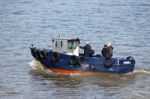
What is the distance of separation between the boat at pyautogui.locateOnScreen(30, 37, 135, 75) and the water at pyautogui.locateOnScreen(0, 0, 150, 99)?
418mm

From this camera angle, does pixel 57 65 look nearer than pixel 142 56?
Yes

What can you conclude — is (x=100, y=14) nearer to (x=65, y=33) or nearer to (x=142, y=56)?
(x=65, y=33)

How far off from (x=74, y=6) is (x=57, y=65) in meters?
46.5

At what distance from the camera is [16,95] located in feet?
87.1

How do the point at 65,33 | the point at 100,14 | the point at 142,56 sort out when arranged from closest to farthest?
the point at 142,56 → the point at 65,33 → the point at 100,14

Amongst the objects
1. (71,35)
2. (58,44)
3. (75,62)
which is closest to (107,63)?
(75,62)

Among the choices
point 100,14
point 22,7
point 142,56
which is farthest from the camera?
point 22,7

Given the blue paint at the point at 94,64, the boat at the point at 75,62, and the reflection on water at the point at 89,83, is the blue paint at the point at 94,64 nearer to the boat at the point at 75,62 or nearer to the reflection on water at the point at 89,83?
the boat at the point at 75,62

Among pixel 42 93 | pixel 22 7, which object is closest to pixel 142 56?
pixel 42 93

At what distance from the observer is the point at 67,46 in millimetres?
31484

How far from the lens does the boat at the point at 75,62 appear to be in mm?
30656

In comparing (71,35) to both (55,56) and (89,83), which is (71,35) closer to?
(55,56)

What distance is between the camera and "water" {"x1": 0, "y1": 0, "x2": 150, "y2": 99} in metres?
27.9

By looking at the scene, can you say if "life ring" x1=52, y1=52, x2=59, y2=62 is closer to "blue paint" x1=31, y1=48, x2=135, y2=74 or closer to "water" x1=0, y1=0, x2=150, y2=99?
"blue paint" x1=31, y1=48, x2=135, y2=74
